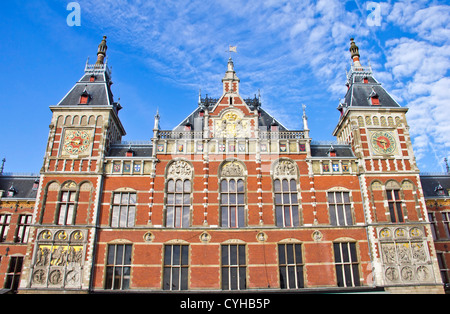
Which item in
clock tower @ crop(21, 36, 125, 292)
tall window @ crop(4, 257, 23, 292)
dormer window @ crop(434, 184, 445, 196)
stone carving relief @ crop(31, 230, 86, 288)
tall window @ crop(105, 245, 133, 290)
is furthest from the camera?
dormer window @ crop(434, 184, 445, 196)

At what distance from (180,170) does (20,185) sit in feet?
52.3

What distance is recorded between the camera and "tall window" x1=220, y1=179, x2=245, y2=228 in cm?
2339

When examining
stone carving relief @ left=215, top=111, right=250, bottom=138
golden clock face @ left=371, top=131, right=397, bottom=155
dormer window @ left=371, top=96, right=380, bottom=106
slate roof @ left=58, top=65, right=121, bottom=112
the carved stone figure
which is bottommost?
the carved stone figure

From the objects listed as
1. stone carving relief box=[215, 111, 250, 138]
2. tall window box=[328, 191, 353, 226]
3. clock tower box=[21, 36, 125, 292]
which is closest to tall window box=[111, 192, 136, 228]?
clock tower box=[21, 36, 125, 292]

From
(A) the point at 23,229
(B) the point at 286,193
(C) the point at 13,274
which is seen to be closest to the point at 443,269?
(B) the point at 286,193

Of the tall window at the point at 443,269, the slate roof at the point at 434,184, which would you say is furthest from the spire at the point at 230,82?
the tall window at the point at 443,269

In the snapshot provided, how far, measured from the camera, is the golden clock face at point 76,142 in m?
24.9

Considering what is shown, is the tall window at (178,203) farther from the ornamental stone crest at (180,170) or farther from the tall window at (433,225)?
the tall window at (433,225)

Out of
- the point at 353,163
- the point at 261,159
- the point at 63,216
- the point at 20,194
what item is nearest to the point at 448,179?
the point at 353,163

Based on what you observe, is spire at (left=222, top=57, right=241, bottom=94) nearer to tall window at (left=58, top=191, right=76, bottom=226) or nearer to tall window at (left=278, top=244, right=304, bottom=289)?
tall window at (left=278, top=244, right=304, bottom=289)

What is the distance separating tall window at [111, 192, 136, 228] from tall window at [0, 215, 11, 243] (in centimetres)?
1054

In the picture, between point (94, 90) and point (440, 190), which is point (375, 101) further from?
point (94, 90)

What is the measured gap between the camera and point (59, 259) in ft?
71.6
